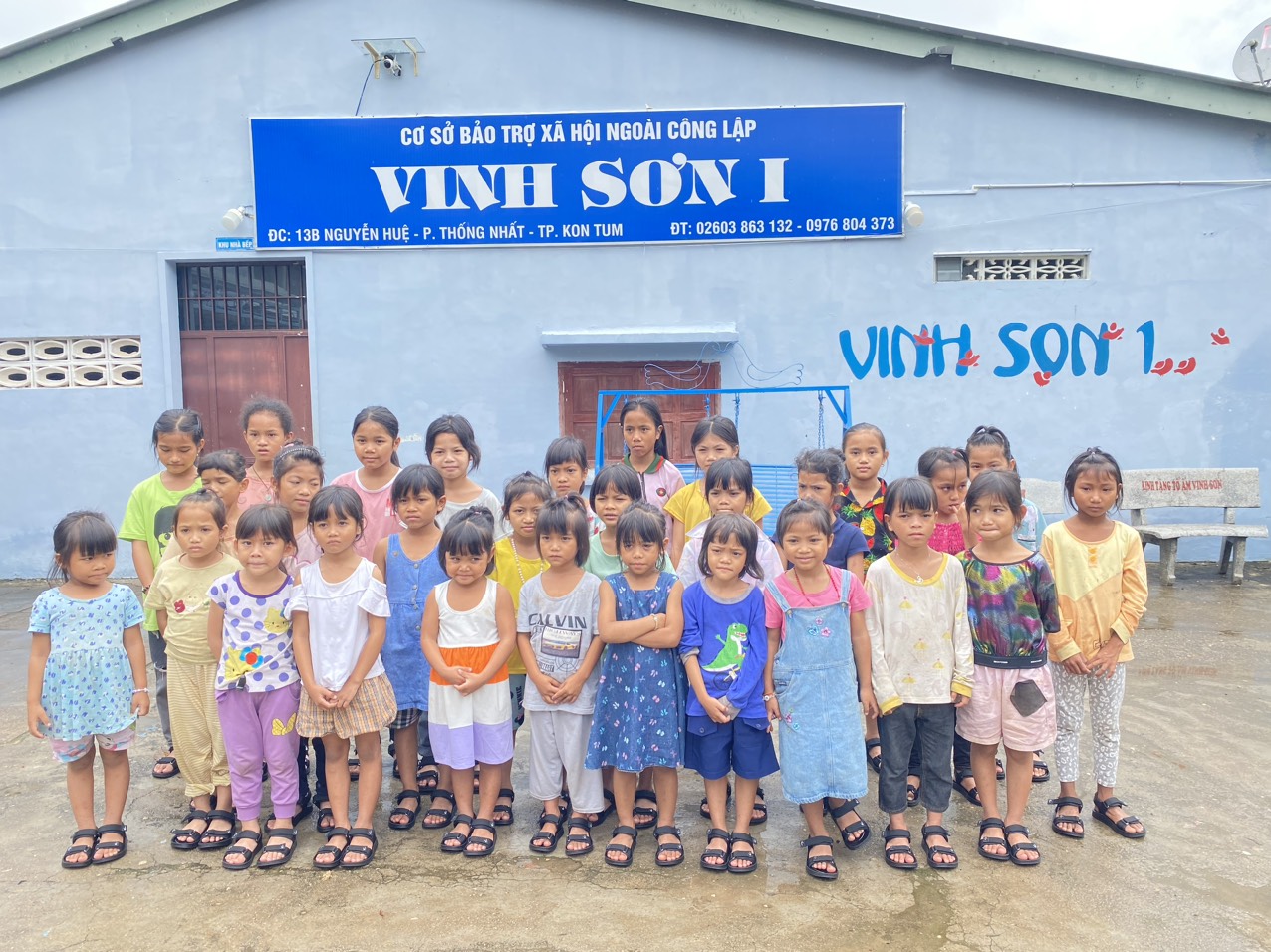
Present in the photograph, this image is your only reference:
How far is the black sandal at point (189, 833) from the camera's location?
9.87 ft

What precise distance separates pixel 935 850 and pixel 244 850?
87.5 inches

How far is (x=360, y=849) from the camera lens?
290 centimetres

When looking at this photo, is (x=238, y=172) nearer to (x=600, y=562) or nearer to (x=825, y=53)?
(x=825, y=53)

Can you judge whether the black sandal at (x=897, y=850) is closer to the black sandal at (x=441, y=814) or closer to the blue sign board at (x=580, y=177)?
the black sandal at (x=441, y=814)

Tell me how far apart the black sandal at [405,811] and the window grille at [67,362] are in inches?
231

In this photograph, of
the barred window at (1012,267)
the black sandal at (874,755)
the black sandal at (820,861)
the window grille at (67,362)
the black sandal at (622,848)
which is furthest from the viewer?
the window grille at (67,362)

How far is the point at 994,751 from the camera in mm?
3037

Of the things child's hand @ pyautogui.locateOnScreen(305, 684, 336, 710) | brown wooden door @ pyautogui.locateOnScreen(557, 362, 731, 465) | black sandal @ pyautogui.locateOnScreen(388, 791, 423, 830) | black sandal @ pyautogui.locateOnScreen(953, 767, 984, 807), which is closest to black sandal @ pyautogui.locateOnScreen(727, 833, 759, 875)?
black sandal @ pyautogui.locateOnScreen(953, 767, 984, 807)

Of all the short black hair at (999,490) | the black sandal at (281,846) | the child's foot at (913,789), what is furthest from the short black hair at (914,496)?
the black sandal at (281,846)

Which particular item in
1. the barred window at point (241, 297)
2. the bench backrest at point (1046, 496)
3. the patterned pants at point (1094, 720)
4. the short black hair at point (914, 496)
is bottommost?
the patterned pants at point (1094, 720)

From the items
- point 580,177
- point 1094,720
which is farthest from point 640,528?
point 580,177

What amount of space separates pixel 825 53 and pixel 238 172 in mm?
4896

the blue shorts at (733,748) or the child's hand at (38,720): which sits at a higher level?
the child's hand at (38,720)

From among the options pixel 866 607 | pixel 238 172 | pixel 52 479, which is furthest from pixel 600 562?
pixel 52 479
